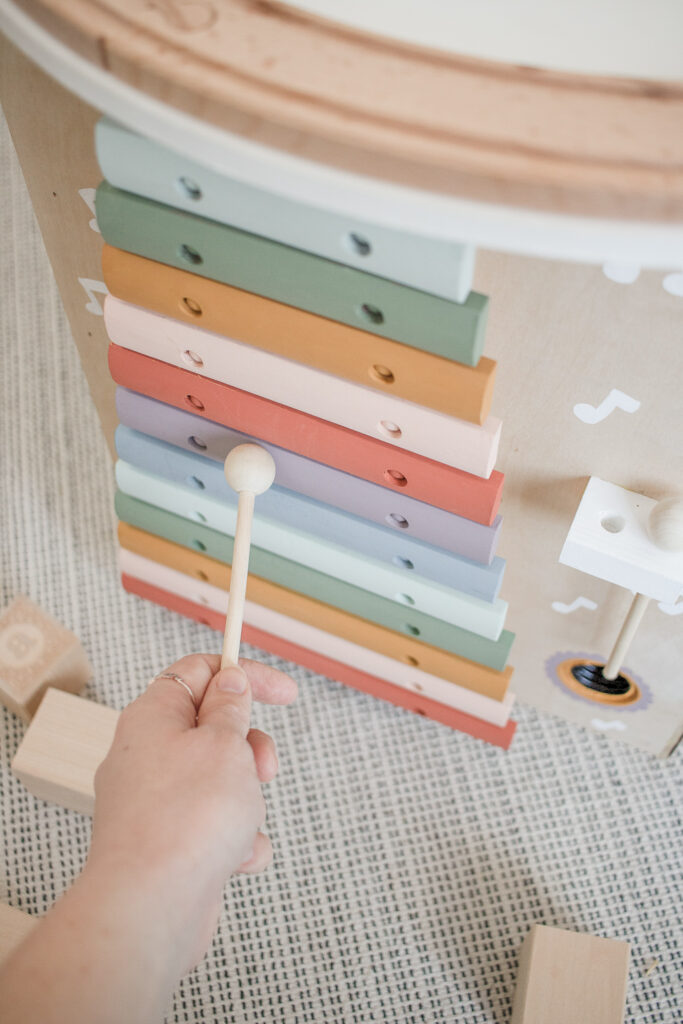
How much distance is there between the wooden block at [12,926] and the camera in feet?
2.71

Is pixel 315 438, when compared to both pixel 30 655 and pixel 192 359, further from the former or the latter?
pixel 30 655

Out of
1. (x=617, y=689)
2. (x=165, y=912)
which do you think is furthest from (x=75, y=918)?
(x=617, y=689)

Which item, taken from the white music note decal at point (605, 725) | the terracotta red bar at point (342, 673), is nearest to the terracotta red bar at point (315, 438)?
the terracotta red bar at point (342, 673)

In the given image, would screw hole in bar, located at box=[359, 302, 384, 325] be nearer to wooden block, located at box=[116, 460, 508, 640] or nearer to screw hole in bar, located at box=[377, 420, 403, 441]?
screw hole in bar, located at box=[377, 420, 403, 441]

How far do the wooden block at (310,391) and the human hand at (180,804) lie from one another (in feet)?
0.65

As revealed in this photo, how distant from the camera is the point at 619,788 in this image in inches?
39.5

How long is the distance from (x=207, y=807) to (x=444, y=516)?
283mm

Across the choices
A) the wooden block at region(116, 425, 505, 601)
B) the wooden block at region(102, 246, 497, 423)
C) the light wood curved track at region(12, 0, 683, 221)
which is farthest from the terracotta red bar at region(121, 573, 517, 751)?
the light wood curved track at region(12, 0, 683, 221)

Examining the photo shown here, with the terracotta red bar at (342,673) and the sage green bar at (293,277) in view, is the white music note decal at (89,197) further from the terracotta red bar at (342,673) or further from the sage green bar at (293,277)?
the terracotta red bar at (342,673)

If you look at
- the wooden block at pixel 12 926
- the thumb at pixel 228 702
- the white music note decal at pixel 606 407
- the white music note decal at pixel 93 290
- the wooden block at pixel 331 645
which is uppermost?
the white music note decal at pixel 93 290

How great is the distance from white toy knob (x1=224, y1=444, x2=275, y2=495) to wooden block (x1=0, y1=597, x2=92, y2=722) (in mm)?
358

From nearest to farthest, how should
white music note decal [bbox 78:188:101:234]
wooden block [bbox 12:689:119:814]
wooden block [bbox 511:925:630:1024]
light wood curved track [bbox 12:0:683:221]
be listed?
light wood curved track [bbox 12:0:683:221] < white music note decal [bbox 78:188:101:234] < wooden block [bbox 511:925:630:1024] < wooden block [bbox 12:689:119:814]

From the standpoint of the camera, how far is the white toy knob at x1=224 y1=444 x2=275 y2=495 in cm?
72

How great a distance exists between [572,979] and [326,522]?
47 centimetres
